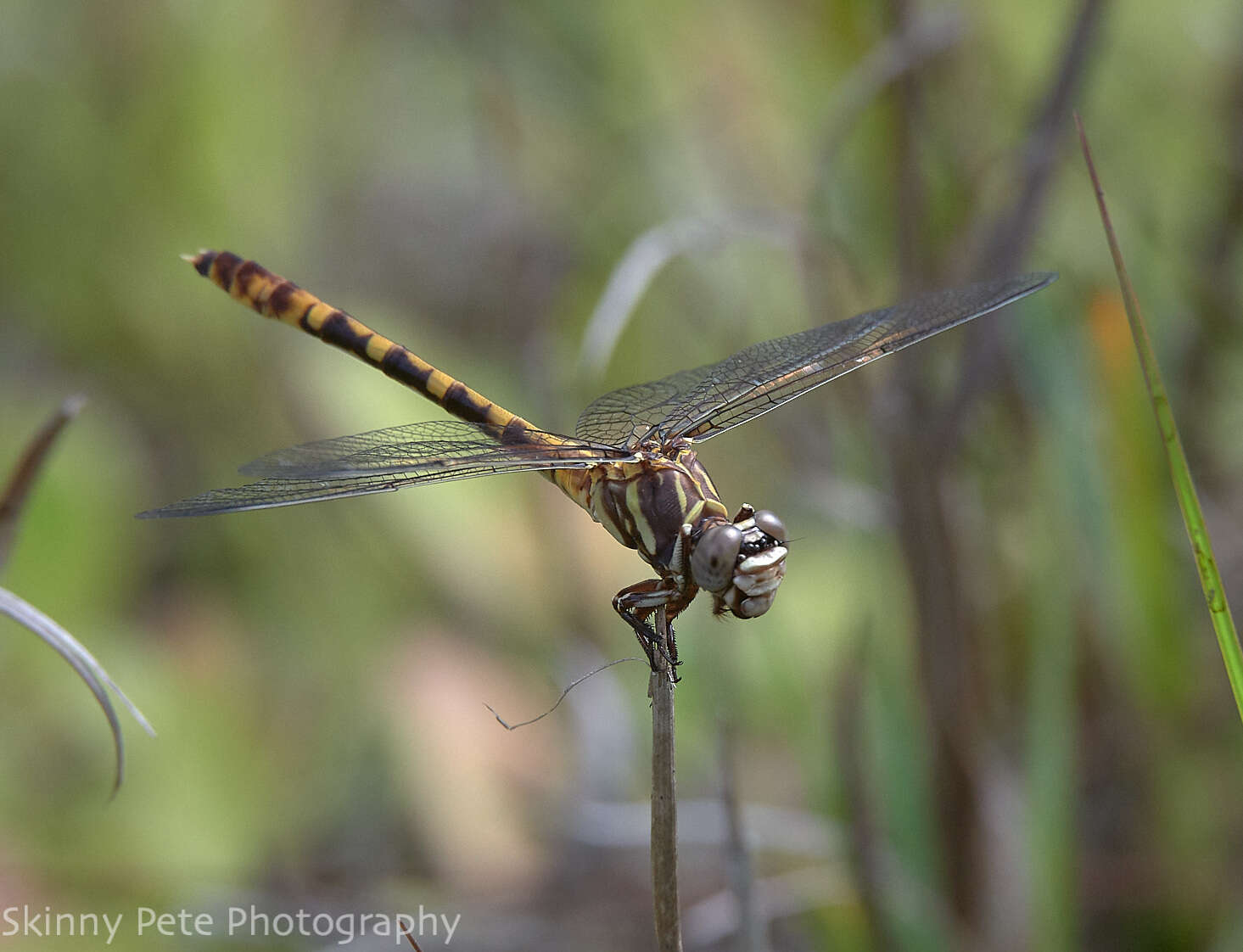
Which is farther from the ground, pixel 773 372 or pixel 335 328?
pixel 335 328

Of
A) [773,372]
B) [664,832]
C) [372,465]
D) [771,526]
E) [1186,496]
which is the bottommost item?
[664,832]

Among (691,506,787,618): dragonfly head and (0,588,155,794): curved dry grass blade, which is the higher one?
(691,506,787,618): dragonfly head

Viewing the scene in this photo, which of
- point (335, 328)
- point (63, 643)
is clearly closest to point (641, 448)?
point (335, 328)

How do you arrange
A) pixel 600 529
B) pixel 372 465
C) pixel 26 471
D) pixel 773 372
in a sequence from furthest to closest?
pixel 600 529, pixel 773 372, pixel 372 465, pixel 26 471

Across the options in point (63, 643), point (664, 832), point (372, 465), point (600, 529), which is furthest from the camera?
point (600, 529)

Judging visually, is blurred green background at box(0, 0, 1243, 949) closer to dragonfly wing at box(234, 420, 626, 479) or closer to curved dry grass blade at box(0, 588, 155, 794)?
dragonfly wing at box(234, 420, 626, 479)

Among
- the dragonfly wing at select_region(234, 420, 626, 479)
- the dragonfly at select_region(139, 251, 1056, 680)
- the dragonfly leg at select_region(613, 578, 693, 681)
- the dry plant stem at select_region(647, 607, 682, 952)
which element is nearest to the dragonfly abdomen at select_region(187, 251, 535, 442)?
the dragonfly at select_region(139, 251, 1056, 680)

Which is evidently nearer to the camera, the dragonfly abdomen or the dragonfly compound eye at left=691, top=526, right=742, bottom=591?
the dragonfly compound eye at left=691, top=526, right=742, bottom=591

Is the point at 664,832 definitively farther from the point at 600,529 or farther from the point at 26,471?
the point at 600,529
